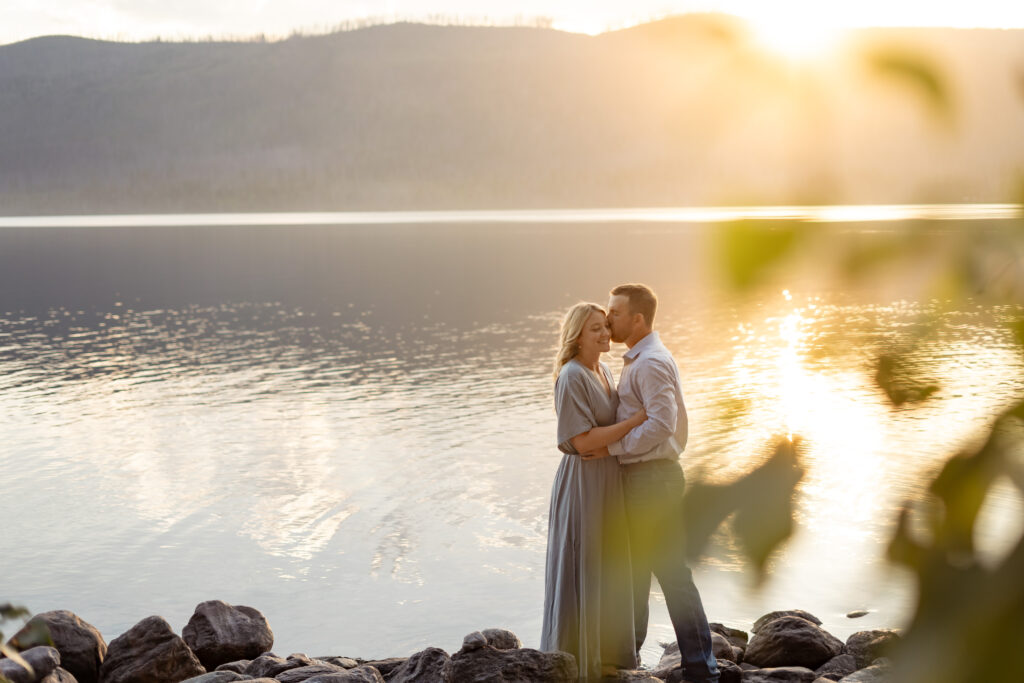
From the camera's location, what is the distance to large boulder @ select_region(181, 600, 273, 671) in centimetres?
898

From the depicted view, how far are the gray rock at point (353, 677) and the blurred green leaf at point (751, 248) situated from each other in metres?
6.50

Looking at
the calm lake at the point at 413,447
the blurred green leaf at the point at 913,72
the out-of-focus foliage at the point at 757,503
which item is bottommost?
the calm lake at the point at 413,447

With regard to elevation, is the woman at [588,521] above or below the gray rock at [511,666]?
above

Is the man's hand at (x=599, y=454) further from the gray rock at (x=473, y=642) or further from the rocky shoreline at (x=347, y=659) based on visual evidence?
the gray rock at (x=473, y=642)

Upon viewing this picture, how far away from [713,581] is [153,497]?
48.4 feet

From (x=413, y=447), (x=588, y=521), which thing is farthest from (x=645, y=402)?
(x=413, y=447)

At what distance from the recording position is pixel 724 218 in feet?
3.40

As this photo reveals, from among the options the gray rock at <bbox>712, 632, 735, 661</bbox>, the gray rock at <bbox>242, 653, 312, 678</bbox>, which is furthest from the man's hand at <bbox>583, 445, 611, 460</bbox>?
the gray rock at <bbox>242, 653, 312, 678</bbox>

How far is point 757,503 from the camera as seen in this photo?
4.14 ft

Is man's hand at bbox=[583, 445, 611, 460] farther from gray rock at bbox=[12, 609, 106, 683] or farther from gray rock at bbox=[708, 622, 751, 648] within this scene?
gray rock at bbox=[12, 609, 106, 683]

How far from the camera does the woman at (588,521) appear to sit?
5.73 meters

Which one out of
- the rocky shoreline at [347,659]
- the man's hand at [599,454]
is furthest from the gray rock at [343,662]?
the man's hand at [599,454]

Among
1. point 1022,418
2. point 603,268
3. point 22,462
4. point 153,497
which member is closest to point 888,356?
point 1022,418

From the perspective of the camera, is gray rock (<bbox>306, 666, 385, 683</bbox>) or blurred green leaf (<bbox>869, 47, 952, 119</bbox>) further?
gray rock (<bbox>306, 666, 385, 683</bbox>)
